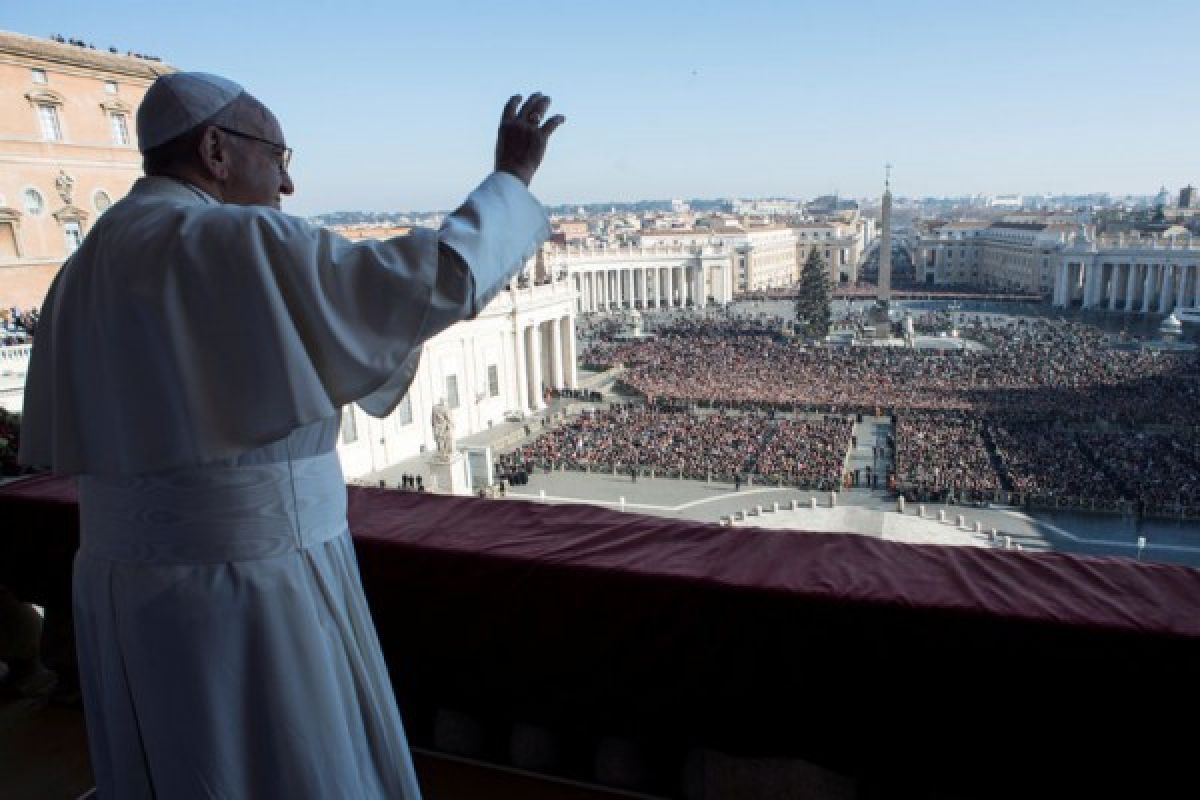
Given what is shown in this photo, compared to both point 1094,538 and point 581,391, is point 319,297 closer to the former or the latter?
point 1094,538

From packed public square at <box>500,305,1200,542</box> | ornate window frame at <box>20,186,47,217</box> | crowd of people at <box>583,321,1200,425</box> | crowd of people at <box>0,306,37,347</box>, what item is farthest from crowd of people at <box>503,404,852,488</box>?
ornate window frame at <box>20,186,47,217</box>

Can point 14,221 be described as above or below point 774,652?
above

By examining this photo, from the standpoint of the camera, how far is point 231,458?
1505 mm

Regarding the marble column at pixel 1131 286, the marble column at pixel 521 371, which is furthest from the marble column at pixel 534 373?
the marble column at pixel 1131 286

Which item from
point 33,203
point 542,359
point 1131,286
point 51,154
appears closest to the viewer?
point 33,203

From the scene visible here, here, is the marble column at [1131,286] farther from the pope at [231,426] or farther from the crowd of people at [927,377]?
the pope at [231,426]

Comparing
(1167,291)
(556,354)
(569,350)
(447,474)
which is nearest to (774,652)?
(447,474)

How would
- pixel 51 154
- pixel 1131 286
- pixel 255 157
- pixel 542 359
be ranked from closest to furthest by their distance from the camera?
pixel 255 157, pixel 51 154, pixel 542 359, pixel 1131 286

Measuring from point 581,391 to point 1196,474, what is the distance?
19026mm

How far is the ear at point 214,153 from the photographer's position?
61.4 inches

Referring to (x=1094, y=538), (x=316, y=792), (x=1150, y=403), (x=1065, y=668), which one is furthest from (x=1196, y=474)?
(x=316, y=792)

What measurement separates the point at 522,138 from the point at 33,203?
19.6 meters

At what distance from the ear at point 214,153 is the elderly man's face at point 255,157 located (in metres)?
0.01

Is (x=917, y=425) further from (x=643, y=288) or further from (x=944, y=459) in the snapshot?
(x=643, y=288)
